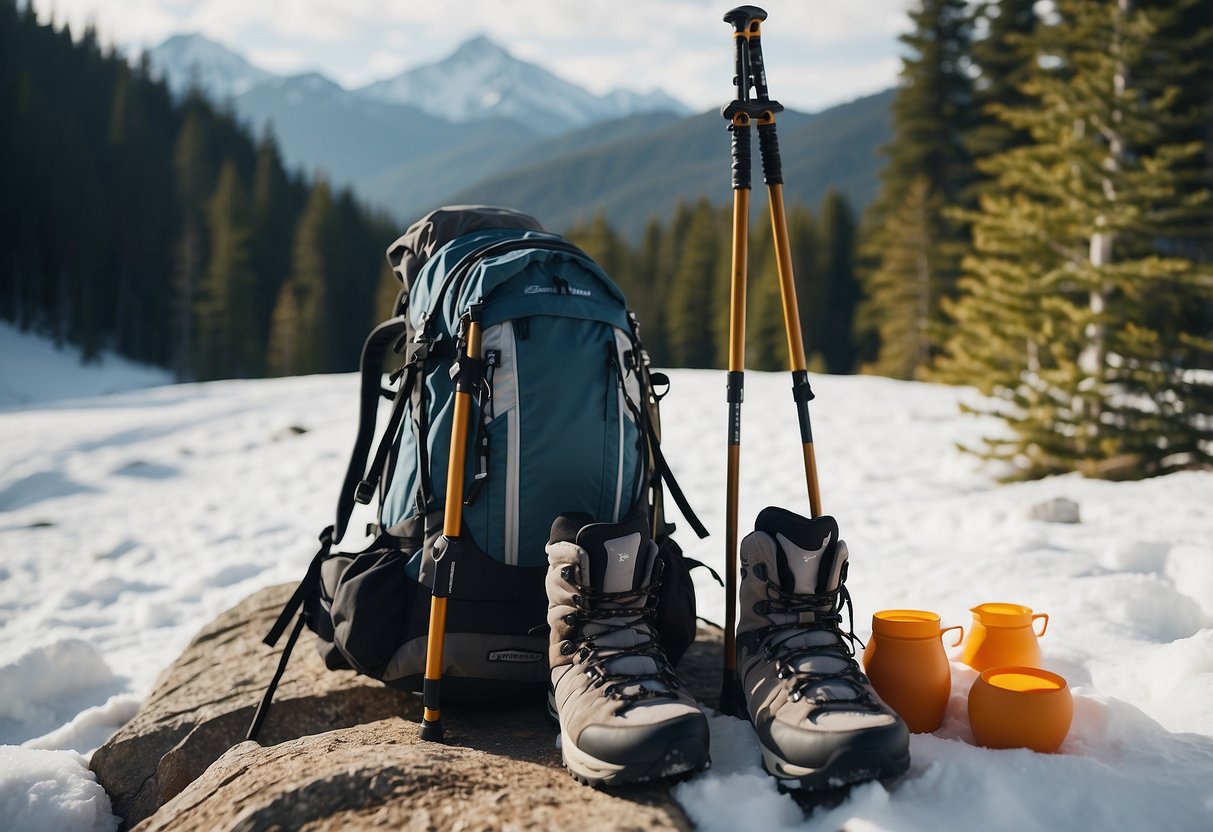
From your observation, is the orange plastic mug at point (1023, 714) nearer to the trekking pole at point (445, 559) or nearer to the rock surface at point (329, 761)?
the rock surface at point (329, 761)

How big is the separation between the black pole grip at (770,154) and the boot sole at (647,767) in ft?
5.65

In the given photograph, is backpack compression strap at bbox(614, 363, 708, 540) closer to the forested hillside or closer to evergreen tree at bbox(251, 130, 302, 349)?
the forested hillside

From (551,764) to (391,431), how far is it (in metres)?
1.20

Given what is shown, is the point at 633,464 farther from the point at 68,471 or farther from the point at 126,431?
the point at 126,431

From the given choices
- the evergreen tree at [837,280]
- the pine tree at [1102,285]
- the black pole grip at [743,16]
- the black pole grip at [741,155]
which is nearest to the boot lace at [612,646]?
the black pole grip at [741,155]

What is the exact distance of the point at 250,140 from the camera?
59531 mm

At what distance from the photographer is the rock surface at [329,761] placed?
71.1 inches

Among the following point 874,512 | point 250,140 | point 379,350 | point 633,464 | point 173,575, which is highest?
point 250,140

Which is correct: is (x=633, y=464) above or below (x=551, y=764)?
above

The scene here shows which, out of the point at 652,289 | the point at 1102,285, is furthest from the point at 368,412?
the point at 652,289

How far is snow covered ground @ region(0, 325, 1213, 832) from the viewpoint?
1.89m

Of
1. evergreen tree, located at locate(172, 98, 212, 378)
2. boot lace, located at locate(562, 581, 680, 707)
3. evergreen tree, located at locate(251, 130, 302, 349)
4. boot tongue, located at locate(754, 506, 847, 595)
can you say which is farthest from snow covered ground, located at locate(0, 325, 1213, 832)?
evergreen tree, located at locate(251, 130, 302, 349)

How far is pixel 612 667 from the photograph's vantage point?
83.4 inches

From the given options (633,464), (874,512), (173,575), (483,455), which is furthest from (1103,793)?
(173,575)
